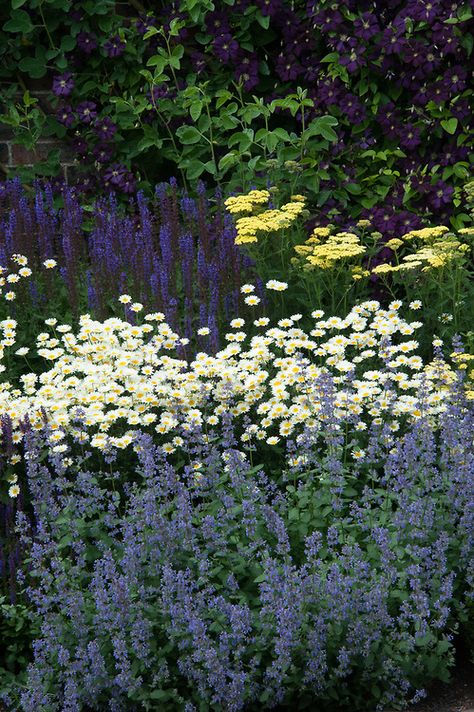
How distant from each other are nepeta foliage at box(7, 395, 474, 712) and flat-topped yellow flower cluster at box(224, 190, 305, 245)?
147cm

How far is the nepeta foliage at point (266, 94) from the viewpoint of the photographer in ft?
20.1

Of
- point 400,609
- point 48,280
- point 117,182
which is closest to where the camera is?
point 400,609

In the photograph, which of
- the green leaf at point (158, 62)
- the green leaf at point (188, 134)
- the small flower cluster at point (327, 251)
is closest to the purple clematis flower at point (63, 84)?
the green leaf at point (158, 62)

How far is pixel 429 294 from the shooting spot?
5.24 m

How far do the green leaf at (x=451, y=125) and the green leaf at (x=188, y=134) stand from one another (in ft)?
4.91

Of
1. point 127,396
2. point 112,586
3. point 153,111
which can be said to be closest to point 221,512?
point 112,586

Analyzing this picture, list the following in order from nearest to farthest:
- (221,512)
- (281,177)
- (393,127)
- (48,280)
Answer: (221,512) → (48,280) → (281,177) → (393,127)

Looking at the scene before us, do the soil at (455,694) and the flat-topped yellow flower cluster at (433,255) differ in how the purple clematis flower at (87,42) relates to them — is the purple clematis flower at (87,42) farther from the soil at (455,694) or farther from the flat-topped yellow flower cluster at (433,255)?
the soil at (455,694)

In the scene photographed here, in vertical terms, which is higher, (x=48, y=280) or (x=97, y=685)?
(x=48, y=280)

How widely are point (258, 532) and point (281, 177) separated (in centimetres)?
297

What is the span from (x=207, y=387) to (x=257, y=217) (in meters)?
1.27

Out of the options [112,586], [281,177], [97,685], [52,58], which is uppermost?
[52,58]

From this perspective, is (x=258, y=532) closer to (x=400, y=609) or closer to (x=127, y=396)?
(x=400, y=609)

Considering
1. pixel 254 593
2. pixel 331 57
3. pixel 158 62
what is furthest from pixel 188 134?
pixel 254 593
